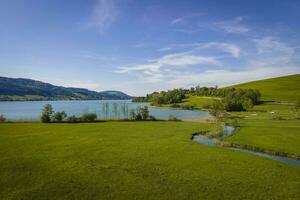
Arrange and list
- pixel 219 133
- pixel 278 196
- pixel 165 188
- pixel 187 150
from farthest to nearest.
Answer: pixel 219 133, pixel 187 150, pixel 165 188, pixel 278 196

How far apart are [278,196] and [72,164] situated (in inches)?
792

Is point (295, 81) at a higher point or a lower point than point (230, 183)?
higher

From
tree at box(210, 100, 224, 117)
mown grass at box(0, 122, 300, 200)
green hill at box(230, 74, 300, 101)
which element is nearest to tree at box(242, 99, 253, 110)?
tree at box(210, 100, 224, 117)

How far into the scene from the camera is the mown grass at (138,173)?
762 inches

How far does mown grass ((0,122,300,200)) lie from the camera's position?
19359 mm

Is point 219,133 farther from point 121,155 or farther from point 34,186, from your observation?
point 34,186

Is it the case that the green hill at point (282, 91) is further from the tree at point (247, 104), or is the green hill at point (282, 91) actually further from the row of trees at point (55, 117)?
the row of trees at point (55, 117)

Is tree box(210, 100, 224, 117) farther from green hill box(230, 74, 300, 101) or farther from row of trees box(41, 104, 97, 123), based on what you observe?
green hill box(230, 74, 300, 101)

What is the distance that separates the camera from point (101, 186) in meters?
20.7

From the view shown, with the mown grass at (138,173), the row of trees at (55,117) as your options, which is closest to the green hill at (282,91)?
the row of trees at (55,117)

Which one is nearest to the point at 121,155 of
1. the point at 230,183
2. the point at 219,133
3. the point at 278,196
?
the point at 230,183

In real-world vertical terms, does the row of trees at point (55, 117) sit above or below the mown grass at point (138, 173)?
above

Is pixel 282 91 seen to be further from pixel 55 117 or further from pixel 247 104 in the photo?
pixel 55 117

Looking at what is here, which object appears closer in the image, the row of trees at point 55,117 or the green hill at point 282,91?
the row of trees at point 55,117
